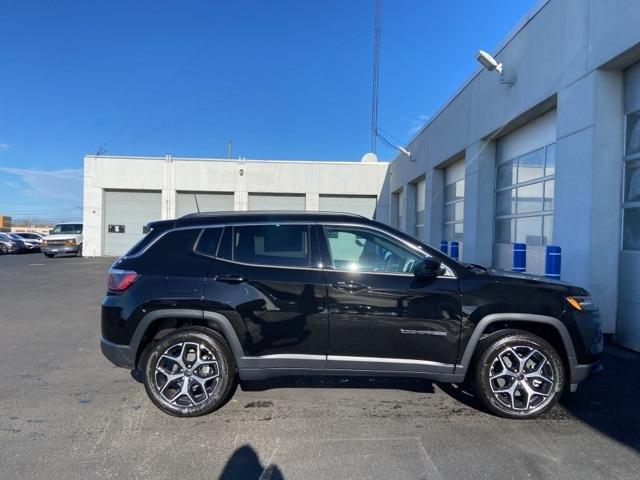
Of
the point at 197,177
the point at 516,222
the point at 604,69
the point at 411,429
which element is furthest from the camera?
the point at 197,177

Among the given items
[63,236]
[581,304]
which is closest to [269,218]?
[581,304]

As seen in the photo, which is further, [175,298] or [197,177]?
[197,177]

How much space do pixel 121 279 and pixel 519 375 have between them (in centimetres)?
370

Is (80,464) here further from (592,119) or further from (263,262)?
(592,119)

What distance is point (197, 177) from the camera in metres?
25.6

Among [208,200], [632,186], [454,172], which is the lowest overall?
[632,186]

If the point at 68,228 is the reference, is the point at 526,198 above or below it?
above

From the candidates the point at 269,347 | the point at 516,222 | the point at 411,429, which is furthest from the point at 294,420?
the point at 516,222

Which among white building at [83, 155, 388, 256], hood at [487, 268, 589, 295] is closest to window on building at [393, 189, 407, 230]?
white building at [83, 155, 388, 256]

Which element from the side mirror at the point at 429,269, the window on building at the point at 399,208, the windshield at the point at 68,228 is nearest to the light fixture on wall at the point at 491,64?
the side mirror at the point at 429,269

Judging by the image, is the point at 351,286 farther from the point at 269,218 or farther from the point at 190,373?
the point at 190,373

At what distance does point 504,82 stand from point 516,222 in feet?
10.1

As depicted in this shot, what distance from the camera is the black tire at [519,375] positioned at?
156 inches

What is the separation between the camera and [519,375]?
3.99 meters
